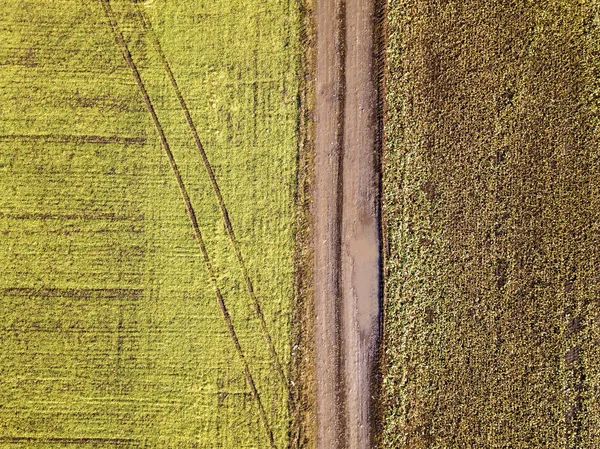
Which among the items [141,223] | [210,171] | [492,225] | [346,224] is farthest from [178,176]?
[492,225]

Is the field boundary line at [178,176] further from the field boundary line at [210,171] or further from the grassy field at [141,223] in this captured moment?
the field boundary line at [210,171]

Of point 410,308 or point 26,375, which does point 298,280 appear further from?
point 26,375

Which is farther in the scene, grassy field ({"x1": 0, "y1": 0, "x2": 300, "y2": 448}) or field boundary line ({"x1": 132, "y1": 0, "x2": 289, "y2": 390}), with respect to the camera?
field boundary line ({"x1": 132, "y1": 0, "x2": 289, "y2": 390})

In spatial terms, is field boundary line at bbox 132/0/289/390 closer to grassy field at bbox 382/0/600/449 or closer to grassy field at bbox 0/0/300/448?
grassy field at bbox 0/0/300/448

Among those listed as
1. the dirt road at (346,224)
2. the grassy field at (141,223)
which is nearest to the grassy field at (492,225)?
the dirt road at (346,224)

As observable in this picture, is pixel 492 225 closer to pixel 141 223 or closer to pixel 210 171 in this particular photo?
pixel 210 171

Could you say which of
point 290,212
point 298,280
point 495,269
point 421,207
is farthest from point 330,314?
point 495,269

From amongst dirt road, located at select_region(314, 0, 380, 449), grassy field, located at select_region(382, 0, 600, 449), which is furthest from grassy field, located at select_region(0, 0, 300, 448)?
grassy field, located at select_region(382, 0, 600, 449)

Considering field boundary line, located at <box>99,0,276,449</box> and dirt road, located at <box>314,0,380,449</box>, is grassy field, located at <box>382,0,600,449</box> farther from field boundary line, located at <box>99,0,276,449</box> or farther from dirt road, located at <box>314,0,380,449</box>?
field boundary line, located at <box>99,0,276,449</box>
